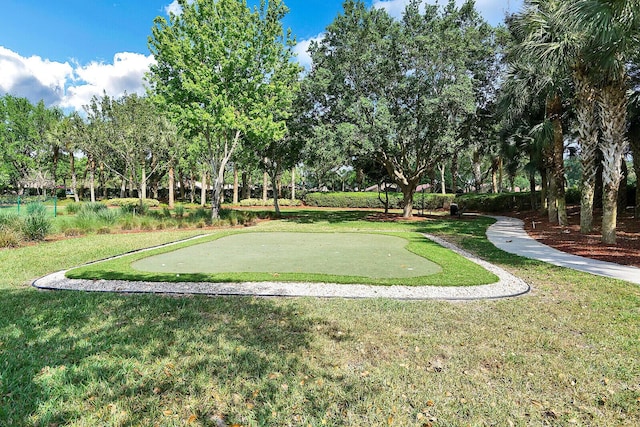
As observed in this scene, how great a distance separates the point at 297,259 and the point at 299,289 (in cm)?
227

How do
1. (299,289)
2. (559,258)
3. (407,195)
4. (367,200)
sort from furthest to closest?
1. (367,200)
2. (407,195)
3. (559,258)
4. (299,289)

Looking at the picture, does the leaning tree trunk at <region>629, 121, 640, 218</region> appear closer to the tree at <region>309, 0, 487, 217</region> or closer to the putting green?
the tree at <region>309, 0, 487, 217</region>

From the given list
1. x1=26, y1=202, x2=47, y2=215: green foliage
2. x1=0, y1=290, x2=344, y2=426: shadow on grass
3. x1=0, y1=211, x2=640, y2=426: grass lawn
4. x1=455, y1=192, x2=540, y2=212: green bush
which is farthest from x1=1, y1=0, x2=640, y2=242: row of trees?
x1=0, y1=290, x2=344, y2=426: shadow on grass

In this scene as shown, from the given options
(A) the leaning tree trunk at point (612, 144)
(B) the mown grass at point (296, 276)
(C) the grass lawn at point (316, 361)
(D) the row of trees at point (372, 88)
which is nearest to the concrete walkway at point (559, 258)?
(A) the leaning tree trunk at point (612, 144)

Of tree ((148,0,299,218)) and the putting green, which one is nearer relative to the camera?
the putting green

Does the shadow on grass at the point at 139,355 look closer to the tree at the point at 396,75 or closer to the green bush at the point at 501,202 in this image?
the tree at the point at 396,75

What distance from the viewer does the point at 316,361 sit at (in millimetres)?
3033

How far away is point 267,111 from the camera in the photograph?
1678cm

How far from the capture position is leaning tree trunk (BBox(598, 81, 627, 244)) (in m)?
9.06

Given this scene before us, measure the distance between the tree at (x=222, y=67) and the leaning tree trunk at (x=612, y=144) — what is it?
41.2ft

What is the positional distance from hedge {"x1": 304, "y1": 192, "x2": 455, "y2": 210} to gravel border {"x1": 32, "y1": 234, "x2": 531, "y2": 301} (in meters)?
24.3

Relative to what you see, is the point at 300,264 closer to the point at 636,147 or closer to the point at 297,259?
the point at 297,259

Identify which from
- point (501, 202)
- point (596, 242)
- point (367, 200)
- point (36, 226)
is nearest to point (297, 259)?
point (596, 242)

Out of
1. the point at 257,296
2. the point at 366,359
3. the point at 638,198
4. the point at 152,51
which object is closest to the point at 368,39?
the point at 152,51
